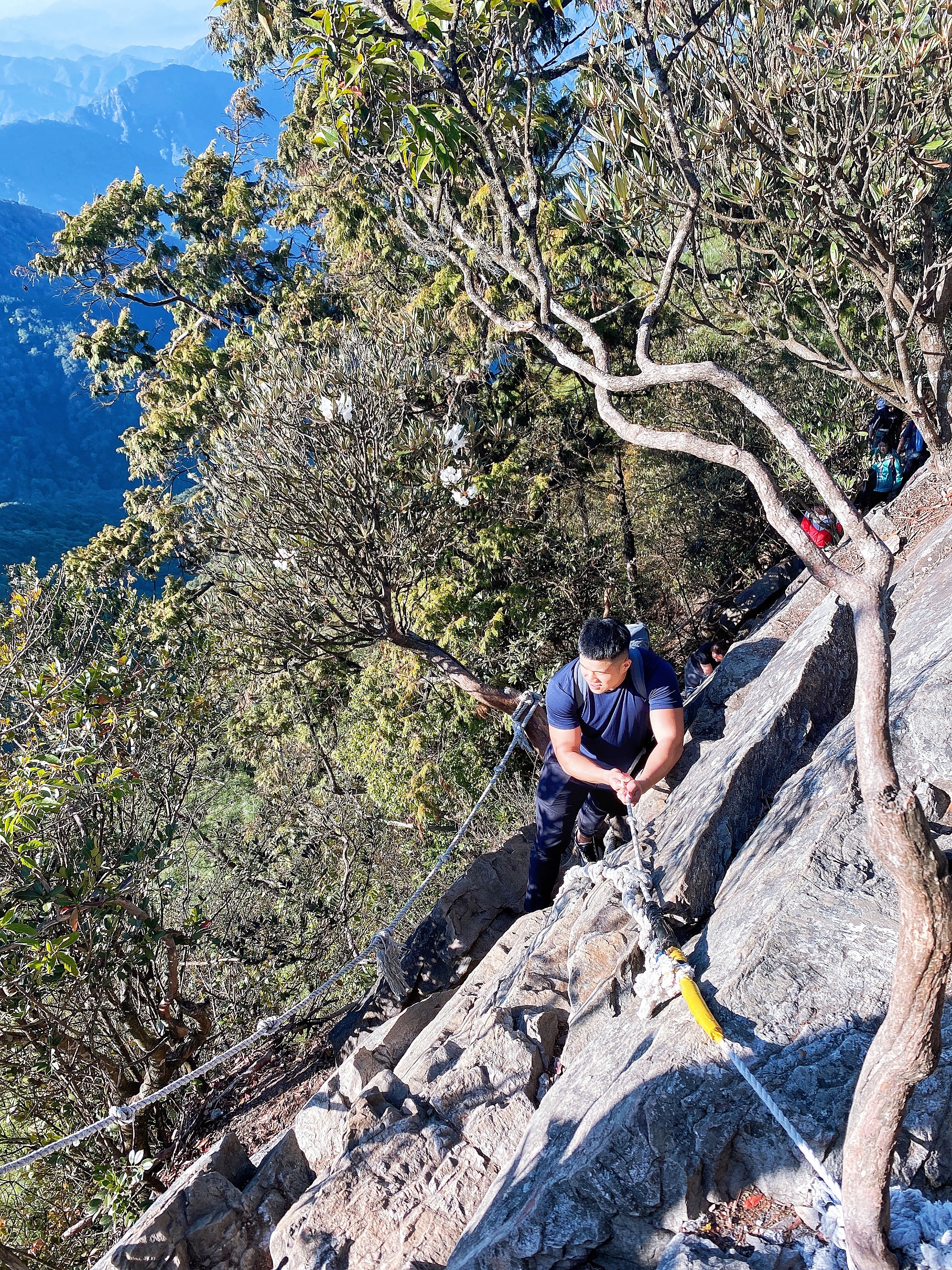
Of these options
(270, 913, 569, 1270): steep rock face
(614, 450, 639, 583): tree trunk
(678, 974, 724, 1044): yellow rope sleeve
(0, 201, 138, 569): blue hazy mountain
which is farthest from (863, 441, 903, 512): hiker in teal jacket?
(0, 201, 138, 569): blue hazy mountain

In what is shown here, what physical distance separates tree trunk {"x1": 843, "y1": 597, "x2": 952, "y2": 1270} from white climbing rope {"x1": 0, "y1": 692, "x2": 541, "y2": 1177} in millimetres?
2714

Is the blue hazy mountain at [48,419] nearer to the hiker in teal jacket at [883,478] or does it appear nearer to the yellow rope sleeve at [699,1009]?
the hiker in teal jacket at [883,478]

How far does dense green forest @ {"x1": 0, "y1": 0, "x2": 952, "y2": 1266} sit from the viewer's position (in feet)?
17.4

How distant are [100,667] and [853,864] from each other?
18.3 ft

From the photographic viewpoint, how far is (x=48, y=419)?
77.2 metres

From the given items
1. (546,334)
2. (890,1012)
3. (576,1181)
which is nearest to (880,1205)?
(890,1012)

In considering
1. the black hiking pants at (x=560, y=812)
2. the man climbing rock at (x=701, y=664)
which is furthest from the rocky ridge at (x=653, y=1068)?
the man climbing rock at (x=701, y=664)

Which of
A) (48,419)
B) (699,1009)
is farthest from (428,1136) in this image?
(48,419)

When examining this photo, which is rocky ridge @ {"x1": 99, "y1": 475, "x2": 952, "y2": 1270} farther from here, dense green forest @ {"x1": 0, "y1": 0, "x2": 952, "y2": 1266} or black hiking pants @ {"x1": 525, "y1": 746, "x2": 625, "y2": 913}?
dense green forest @ {"x1": 0, "y1": 0, "x2": 952, "y2": 1266}

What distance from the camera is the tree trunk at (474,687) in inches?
360

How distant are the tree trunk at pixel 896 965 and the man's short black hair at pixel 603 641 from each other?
2.45 m

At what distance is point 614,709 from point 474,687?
14.8 ft

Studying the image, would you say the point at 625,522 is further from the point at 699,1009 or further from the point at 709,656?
the point at 699,1009

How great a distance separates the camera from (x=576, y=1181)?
2.57 metres
